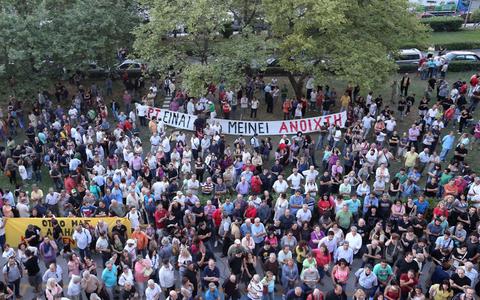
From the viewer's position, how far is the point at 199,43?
995 inches

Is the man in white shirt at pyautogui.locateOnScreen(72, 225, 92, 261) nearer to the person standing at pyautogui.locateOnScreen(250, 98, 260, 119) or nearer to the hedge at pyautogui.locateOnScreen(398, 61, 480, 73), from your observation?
the person standing at pyautogui.locateOnScreen(250, 98, 260, 119)

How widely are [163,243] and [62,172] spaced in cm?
766

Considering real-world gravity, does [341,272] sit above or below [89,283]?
below

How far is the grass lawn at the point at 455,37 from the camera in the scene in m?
38.4

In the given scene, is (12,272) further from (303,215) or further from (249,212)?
(303,215)

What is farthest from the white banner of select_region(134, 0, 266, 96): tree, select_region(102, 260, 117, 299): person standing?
select_region(102, 260, 117, 299): person standing

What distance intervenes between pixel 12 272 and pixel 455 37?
123 feet

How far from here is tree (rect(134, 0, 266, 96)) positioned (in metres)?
23.2

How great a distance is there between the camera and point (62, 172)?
1934 cm

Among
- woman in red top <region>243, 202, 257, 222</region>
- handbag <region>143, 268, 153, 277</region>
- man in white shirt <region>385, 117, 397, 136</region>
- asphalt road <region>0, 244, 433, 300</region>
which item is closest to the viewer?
handbag <region>143, 268, 153, 277</region>

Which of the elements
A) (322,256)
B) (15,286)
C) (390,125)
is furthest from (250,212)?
(390,125)

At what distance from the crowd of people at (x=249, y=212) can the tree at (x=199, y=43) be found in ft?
6.32

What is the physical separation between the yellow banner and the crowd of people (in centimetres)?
24

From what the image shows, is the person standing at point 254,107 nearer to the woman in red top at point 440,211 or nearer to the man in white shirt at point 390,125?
the man in white shirt at point 390,125
